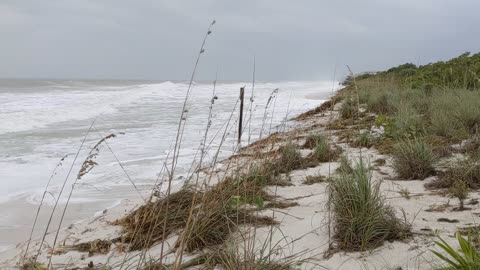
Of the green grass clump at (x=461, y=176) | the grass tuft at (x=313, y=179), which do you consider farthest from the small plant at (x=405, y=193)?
the grass tuft at (x=313, y=179)

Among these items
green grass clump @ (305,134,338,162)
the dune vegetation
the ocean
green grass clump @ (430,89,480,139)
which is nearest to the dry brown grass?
the dune vegetation

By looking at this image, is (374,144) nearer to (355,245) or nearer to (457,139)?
(457,139)

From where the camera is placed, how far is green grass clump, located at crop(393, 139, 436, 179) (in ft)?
12.9

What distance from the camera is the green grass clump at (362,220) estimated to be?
8.42 ft

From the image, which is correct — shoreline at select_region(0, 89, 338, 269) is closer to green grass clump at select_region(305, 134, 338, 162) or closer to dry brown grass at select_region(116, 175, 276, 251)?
dry brown grass at select_region(116, 175, 276, 251)

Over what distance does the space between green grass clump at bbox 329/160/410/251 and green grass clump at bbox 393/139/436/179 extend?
1.36 meters

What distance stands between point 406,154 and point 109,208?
308cm

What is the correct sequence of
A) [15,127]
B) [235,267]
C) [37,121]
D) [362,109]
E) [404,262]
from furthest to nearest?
[37,121]
[15,127]
[362,109]
[404,262]
[235,267]

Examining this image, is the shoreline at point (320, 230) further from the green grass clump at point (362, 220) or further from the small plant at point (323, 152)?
the small plant at point (323, 152)

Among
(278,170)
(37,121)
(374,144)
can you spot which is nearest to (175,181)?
(278,170)

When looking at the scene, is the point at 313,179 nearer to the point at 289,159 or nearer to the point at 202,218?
the point at 289,159

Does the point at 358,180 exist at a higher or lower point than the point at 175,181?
higher

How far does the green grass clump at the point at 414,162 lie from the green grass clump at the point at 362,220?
53.5 inches

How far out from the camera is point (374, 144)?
562 centimetres
